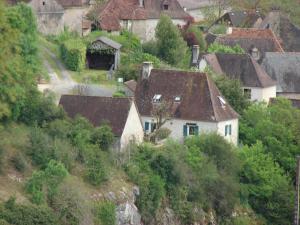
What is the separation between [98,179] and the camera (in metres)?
41.6

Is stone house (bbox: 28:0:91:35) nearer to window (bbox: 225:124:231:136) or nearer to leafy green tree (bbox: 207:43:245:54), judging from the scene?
leafy green tree (bbox: 207:43:245:54)

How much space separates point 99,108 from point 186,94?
5.35 meters

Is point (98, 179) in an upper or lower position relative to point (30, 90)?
lower

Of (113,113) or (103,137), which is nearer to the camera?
(103,137)

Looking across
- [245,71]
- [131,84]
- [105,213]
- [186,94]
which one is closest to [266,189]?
[186,94]

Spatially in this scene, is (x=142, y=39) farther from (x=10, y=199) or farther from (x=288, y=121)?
(x=10, y=199)

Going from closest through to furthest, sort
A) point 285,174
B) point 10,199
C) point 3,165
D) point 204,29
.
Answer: point 10,199 → point 3,165 → point 285,174 → point 204,29

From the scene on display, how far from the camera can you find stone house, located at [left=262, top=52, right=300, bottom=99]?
6122cm

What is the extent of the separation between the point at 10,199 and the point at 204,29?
42091mm

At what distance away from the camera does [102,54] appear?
58.3 metres

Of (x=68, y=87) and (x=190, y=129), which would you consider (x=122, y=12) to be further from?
(x=190, y=129)

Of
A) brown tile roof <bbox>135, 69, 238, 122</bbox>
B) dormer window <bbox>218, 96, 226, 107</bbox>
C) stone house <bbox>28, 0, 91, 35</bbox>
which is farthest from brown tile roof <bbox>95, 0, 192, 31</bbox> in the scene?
dormer window <bbox>218, 96, 226, 107</bbox>

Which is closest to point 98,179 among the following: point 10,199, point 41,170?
point 41,170

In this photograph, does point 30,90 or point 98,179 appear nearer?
point 98,179
